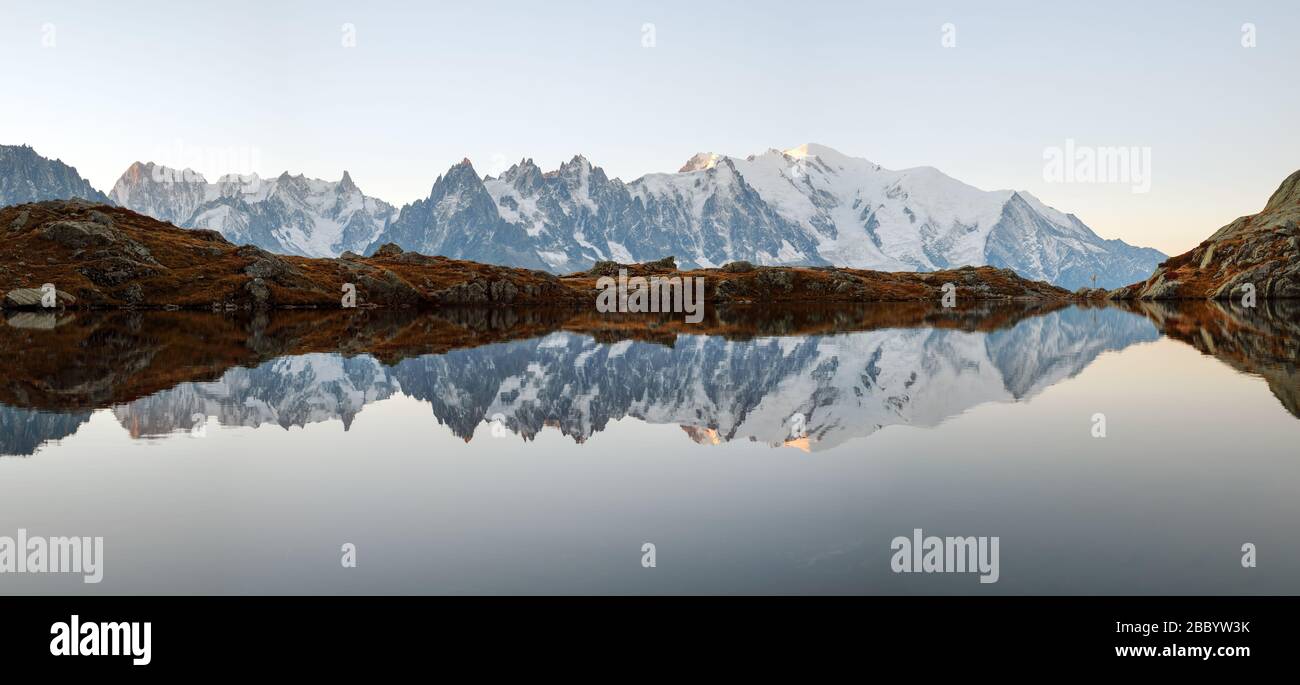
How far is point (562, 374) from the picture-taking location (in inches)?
2356

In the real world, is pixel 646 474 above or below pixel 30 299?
below

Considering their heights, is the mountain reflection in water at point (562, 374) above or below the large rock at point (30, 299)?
below

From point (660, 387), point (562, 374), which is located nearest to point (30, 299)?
point (562, 374)

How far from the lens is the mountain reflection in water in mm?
40094

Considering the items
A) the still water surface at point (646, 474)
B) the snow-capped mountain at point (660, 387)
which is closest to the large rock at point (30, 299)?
the still water surface at point (646, 474)

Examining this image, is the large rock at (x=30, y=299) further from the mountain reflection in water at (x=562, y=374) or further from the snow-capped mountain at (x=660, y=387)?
the snow-capped mountain at (x=660, y=387)

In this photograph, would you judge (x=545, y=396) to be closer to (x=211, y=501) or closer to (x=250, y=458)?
(x=250, y=458)

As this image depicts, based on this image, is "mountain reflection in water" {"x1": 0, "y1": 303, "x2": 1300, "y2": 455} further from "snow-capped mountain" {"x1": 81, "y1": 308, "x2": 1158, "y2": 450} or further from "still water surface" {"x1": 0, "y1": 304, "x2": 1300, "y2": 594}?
"still water surface" {"x1": 0, "y1": 304, "x2": 1300, "y2": 594}

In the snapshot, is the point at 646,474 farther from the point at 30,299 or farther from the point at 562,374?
the point at 30,299

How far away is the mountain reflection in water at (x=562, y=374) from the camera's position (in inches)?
1578
